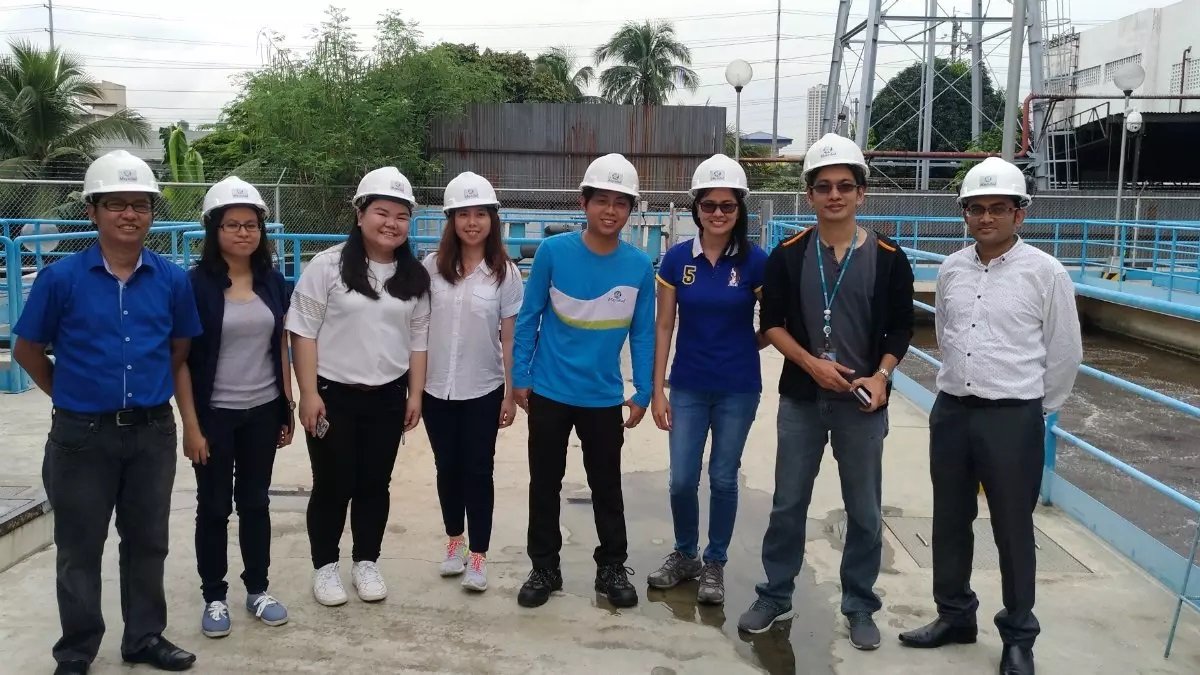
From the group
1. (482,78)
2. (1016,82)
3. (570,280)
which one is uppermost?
(482,78)

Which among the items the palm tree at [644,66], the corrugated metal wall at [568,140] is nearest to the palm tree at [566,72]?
the palm tree at [644,66]

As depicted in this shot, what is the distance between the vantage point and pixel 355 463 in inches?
142

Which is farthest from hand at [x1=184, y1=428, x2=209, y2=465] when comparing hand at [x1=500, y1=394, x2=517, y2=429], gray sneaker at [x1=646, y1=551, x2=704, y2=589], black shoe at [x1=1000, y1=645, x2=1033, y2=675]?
black shoe at [x1=1000, y1=645, x2=1033, y2=675]

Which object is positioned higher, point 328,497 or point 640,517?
point 328,497

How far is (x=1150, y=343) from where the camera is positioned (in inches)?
555

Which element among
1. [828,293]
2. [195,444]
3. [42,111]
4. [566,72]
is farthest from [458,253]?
[566,72]

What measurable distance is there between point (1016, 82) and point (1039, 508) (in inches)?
330

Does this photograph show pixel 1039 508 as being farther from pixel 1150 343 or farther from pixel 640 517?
pixel 1150 343

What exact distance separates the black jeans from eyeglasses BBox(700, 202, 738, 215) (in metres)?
1.06

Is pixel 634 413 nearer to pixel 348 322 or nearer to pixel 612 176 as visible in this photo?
pixel 612 176

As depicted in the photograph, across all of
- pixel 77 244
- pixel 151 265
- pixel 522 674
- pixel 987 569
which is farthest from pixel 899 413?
pixel 77 244

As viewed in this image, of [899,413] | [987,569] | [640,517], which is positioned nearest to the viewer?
[987,569]

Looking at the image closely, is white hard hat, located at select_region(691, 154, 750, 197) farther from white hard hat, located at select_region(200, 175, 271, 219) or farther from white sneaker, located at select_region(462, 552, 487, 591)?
white sneaker, located at select_region(462, 552, 487, 591)

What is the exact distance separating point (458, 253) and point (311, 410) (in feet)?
2.66
